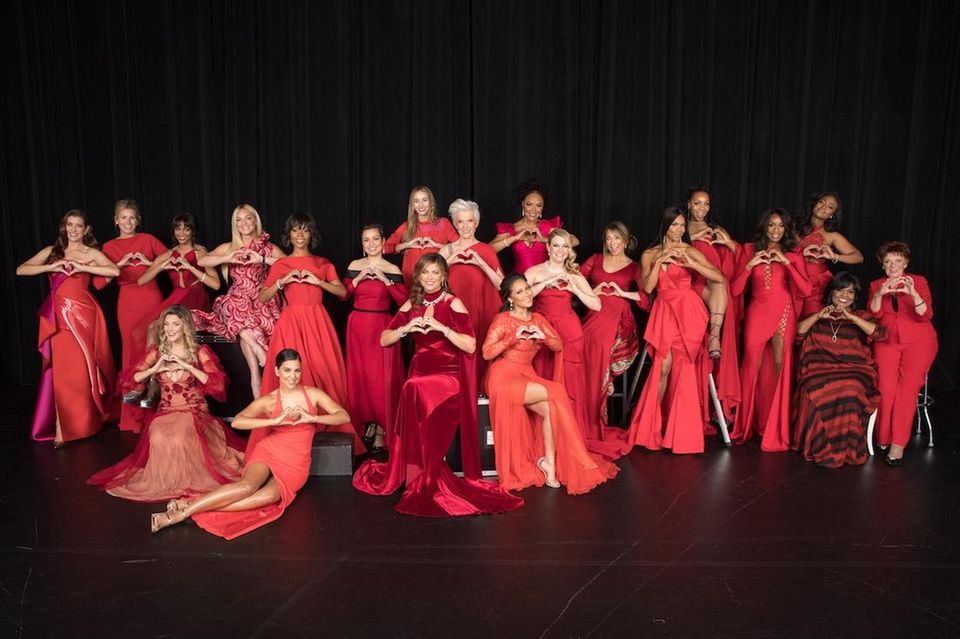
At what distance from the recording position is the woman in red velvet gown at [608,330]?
554 centimetres

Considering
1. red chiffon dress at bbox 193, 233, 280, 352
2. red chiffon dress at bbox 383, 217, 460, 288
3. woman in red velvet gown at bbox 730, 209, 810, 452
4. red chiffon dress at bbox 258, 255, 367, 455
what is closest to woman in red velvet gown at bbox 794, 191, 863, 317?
woman in red velvet gown at bbox 730, 209, 810, 452

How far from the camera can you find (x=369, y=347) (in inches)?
216

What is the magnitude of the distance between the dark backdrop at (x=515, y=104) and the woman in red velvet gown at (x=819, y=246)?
3.18 feet

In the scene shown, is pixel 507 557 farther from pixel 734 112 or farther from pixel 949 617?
pixel 734 112

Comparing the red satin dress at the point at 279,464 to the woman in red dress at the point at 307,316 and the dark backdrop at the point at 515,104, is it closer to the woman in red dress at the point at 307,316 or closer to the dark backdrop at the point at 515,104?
the woman in red dress at the point at 307,316

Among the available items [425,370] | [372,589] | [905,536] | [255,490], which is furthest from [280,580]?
[905,536]

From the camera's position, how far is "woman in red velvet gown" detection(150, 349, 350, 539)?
13.8 feet

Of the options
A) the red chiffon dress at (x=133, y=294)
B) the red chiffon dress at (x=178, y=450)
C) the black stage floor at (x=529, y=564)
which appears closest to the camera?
the black stage floor at (x=529, y=564)

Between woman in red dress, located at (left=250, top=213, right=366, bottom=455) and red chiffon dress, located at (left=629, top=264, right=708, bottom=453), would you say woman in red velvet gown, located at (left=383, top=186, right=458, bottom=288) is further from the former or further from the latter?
red chiffon dress, located at (left=629, top=264, right=708, bottom=453)

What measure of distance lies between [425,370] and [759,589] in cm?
204

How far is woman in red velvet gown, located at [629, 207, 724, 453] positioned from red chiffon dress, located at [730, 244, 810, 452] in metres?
0.32

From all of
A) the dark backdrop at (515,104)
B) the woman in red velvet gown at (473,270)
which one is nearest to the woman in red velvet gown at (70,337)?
the dark backdrop at (515,104)

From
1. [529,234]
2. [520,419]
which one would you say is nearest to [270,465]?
[520,419]

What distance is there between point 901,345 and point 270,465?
12.4ft
